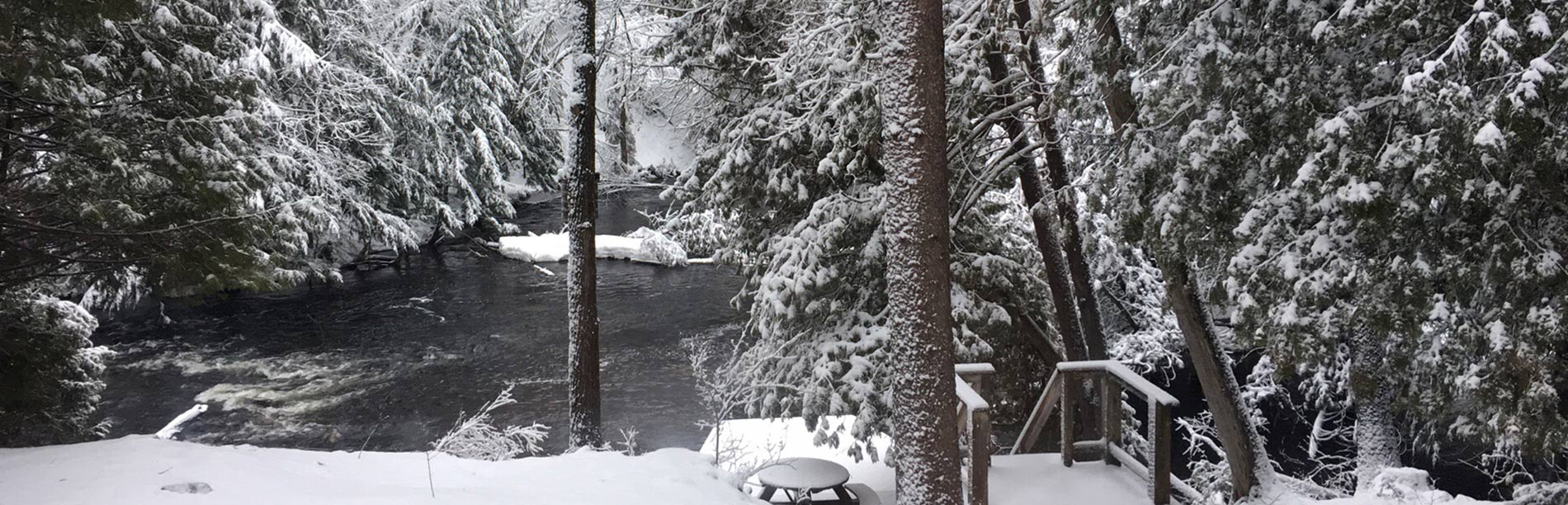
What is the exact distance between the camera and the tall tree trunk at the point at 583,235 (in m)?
9.47

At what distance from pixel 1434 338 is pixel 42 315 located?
974 cm

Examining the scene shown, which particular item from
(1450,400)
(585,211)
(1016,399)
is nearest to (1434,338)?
(1450,400)

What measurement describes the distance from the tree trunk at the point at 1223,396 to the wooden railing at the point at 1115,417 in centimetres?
177

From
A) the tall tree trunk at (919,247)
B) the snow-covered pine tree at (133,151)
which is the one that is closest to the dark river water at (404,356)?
the snow-covered pine tree at (133,151)

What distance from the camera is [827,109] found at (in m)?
8.18

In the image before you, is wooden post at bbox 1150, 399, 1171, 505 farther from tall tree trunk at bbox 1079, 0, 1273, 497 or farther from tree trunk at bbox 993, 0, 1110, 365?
tree trunk at bbox 993, 0, 1110, 365

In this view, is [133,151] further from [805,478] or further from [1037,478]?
[1037,478]

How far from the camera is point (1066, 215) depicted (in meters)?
9.72

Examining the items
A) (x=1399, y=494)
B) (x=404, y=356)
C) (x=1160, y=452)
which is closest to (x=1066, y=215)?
(x=1399, y=494)

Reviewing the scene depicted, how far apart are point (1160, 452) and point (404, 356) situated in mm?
13330

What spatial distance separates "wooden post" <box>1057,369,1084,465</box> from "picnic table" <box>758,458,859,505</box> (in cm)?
159

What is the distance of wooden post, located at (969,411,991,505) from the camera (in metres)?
5.61

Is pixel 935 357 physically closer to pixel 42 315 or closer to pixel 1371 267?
pixel 1371 267

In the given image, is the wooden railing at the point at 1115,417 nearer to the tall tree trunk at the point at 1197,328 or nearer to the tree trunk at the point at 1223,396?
the tall tree trunk at the point at 1197,328
